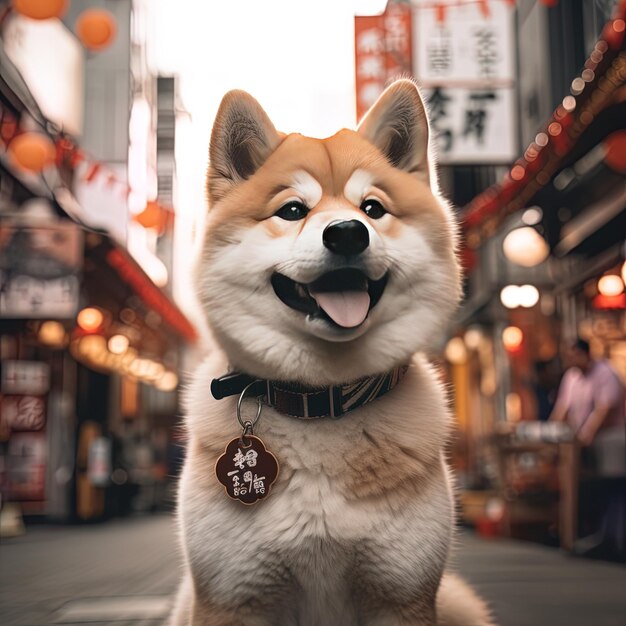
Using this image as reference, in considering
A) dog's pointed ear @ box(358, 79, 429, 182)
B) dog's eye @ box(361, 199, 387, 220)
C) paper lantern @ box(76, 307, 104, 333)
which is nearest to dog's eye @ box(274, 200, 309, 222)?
dog's eye @ box(361, 199, 387, 220)

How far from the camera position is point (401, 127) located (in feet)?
8.07

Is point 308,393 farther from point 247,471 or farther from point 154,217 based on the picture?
point 154,217

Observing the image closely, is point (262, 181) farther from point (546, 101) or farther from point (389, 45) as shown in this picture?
point (546, 101)

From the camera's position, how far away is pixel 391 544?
6.93 ft

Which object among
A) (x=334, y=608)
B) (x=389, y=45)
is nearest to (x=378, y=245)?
(x=334, y=608)

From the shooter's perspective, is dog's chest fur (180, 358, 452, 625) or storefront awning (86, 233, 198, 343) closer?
dog's chest fur (180, 358, 452, 625)

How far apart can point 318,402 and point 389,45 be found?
7119 mm

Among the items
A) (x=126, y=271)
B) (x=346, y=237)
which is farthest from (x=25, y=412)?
(x=346, y=237)

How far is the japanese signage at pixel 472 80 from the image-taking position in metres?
8.06

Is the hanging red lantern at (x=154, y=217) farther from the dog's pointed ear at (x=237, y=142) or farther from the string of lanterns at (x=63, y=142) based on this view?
the dog's pointed ear at (x=237, y=142)

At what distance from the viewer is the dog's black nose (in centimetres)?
205

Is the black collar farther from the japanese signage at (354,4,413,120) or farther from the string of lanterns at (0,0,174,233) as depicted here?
the japanese signage at (354,4,413,120)

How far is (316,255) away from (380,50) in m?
7.25

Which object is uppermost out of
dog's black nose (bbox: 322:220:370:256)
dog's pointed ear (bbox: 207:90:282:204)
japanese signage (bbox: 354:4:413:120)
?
japanese signage (bbox: 354:4:413:120)
